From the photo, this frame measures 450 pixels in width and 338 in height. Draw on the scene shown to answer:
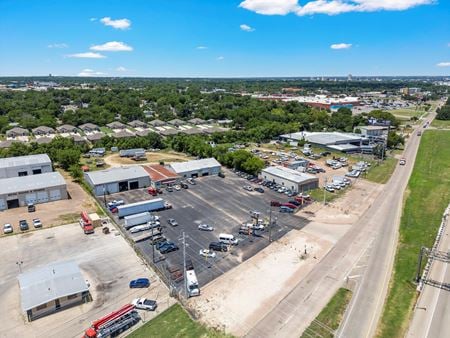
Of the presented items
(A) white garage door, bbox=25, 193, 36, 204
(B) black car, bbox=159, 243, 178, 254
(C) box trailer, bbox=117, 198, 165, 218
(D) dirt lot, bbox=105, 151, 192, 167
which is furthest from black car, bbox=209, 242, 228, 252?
(D) dirt lot, bbox=105, 151, 192, 167

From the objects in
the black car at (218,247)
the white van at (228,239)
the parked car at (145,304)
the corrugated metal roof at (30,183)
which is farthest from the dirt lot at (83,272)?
the corrugated metal roof at (30,183)

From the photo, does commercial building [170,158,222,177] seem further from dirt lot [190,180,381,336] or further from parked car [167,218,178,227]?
dirt lot [190,180,381,336]

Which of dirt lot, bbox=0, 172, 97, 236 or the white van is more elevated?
the white van

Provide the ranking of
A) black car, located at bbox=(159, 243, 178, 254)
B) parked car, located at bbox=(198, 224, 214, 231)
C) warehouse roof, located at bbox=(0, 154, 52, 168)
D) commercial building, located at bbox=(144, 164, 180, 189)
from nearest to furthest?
black car, located at bbox=(159, 243, 178, 254) < parked car, located at bbox=(198, 224, 214, 231) < commercial building, located at bbox=(144, 164, 180, 189) < warehouse roof, located at bbox=(0, 154, 52, 168)

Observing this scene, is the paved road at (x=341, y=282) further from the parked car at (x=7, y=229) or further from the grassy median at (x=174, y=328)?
the parked car at (x=7, y=229)

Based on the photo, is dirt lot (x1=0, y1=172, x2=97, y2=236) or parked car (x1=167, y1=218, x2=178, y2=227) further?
dirt lot (x1=0, y1=172, x2=97, y2=236)

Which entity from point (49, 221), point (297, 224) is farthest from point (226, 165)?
point (49, 221)

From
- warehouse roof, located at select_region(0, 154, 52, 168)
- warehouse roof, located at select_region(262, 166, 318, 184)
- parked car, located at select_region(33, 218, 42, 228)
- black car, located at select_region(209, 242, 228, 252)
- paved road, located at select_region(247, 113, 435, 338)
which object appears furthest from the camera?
warehouse roof, located at select_region(0, 154, 52, 168)
